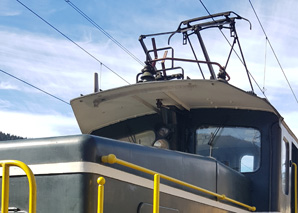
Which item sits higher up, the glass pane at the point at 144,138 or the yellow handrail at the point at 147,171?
the glass pane at the point at 144,138

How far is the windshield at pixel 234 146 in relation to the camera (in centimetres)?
531

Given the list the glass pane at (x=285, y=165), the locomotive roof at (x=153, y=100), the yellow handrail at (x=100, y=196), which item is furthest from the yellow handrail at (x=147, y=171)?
the locomotive roof at (x=153, y=100)

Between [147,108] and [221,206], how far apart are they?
5.10 feet

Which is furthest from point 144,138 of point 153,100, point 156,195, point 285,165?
point 156,195

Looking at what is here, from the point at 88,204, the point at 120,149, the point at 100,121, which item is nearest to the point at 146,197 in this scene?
the point at 120,149

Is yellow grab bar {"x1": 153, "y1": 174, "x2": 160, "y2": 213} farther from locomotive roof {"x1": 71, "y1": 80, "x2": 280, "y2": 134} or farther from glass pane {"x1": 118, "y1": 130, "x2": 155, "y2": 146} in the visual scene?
glass pane {"x1": 118, "y1": 130, "x2": 155, "y2": 146}

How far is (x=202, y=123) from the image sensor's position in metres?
5.48

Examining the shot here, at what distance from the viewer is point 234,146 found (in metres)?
5.32

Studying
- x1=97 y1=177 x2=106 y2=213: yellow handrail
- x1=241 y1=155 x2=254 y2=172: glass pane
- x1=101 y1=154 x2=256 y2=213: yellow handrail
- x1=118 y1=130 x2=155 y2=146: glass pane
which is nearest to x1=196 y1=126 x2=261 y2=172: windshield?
x1=241 y1=155 x2=254 y2=172: glass pane

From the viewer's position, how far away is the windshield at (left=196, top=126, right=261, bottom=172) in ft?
17.4

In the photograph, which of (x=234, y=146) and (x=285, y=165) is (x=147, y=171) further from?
(x=285, y=165)

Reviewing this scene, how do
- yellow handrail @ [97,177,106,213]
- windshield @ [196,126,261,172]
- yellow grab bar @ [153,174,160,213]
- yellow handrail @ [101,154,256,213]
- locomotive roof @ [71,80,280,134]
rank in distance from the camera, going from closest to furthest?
1. yellow handrail @ [97,177,106,213]
2. yellow handrail @ [101,154,256,213]
3. yellow grab bar @ [153,174,160,213]
4. locomotive roof @ [71,80,280,134]
5. windshield @ [196,126,261,172]

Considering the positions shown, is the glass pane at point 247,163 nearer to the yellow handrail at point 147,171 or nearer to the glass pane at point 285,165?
the glass pane at point 285,165

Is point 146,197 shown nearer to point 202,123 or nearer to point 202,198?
point 202,198
